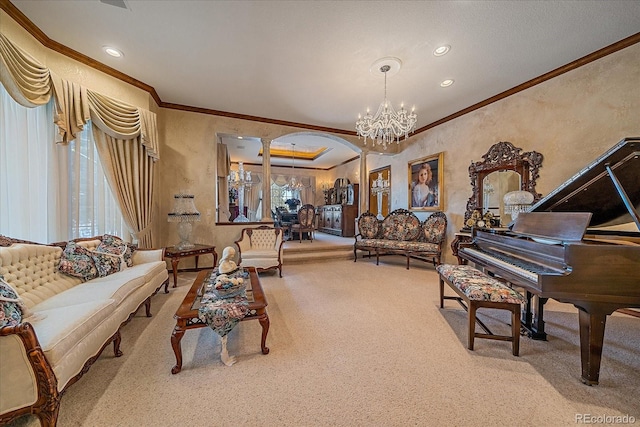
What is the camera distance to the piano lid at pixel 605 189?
166 centimetres

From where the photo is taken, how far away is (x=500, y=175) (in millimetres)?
3939

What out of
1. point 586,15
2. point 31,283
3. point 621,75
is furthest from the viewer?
point 621,75

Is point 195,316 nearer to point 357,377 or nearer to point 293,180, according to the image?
point 357,377

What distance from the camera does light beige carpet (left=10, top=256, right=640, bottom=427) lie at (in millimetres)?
1328

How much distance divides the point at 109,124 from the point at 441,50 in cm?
410

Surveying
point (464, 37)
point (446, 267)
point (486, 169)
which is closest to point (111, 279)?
point (446, 267)

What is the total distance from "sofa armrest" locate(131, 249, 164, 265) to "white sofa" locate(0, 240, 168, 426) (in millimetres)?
209

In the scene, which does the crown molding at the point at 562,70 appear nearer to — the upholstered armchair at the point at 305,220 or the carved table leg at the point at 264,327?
the upholstered armchair at the point at 305,220

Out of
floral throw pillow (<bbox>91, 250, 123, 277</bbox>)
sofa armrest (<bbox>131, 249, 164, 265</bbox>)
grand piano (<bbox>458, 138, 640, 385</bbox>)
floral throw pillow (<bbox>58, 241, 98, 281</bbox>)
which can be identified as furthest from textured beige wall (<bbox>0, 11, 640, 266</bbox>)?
floral throw pillow (<bbox>58, 241, 98, 281</bbox>)

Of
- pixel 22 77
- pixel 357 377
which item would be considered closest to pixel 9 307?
pixel 22 77

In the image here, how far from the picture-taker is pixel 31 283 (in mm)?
1892

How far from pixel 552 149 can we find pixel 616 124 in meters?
0.61

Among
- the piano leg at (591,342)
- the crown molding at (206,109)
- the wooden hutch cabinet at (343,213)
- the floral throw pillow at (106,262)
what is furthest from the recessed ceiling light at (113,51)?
the wooden hutch cabinet at (343,213)

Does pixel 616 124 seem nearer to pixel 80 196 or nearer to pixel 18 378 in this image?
pixel 18 378
